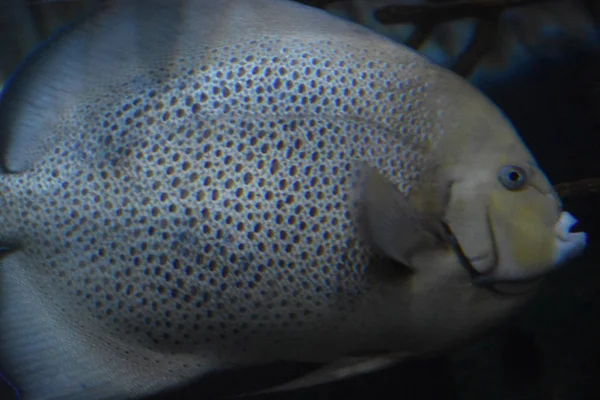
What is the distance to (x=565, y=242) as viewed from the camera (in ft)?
3.18

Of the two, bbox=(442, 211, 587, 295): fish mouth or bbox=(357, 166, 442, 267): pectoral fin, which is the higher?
bbox=(357, 166, 442, 267): pectoral fin

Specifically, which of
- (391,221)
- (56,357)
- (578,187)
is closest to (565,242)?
(391,221)

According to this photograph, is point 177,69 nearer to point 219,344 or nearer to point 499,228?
point 219,344

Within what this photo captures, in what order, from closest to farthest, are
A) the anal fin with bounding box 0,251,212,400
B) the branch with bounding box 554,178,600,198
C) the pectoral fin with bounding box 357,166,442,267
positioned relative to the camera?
the pectoral fin with bounding box 357,166,442,267
the anal fin with bounding box 0,251,212,400
the branch with bounding box 554,178,600,198

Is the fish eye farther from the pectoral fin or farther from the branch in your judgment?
the branch

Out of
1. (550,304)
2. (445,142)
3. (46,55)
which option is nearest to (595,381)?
(550,304)

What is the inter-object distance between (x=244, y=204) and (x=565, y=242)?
0.66m

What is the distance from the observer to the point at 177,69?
3.37ft

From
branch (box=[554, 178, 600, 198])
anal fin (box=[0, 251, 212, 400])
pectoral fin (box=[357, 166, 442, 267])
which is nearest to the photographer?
pectoral fin (box=[357, 166, 442, 267])

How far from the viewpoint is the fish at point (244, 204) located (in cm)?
95

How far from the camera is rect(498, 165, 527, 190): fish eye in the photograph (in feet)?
3.17

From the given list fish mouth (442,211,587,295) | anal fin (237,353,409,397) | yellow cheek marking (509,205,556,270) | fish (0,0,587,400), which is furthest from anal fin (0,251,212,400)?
yellow cheek marking (509,205,556,270)

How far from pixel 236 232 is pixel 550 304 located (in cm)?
118

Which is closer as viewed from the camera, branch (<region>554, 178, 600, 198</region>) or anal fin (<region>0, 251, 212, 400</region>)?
anal fin (<region>0, 251, 212, 400</region>)
